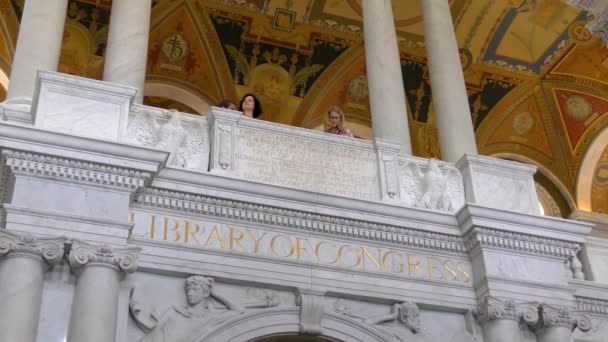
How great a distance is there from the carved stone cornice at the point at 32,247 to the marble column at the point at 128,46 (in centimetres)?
215

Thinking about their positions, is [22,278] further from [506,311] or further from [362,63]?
[362,63]

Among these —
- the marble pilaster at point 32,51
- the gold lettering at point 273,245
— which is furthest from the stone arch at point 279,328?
the marble pilaster at point 32,51

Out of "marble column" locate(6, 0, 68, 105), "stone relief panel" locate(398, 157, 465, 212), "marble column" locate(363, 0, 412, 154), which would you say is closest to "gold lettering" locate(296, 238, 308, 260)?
"stone relief panel" locate(398, 157, 465, 212)

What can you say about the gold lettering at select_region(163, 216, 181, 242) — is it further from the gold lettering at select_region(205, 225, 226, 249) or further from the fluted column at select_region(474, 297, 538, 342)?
the fluted column at select_region(474, 297, 538, 342)

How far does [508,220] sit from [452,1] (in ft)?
26.3

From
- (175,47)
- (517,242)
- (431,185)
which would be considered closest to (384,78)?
(431,185)

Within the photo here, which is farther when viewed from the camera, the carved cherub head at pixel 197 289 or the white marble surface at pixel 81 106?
the white marble surface at pixel 81 106

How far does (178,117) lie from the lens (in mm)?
8703

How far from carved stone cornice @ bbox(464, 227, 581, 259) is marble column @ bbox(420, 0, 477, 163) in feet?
4.53

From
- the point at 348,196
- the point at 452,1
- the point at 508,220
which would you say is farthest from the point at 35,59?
the point at 452,1

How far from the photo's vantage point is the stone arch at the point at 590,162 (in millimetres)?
17500

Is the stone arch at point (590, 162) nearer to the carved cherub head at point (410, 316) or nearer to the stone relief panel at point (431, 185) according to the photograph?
the stone relief panel at point (431, 185)

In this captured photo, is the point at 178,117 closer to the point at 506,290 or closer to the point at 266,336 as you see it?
the point at 266,336

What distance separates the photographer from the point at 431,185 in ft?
30.5
